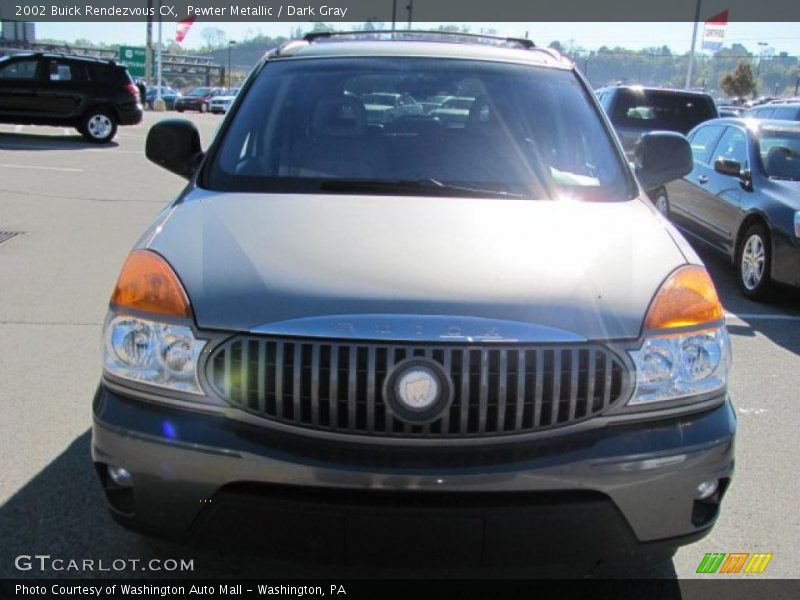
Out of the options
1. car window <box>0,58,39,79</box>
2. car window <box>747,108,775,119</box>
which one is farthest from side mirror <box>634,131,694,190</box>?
car window <box>0,58,39,79</box>

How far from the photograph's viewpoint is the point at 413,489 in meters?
2.13

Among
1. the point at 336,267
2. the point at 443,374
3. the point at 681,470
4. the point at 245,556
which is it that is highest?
the point at 336,267

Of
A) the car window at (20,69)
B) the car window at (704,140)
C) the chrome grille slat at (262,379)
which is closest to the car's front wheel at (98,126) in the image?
the car window at (20,69)

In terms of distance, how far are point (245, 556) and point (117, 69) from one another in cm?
1832

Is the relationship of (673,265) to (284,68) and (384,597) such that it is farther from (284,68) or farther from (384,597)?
(284,68)

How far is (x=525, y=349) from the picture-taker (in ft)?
7.19

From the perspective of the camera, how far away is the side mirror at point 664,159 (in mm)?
3871

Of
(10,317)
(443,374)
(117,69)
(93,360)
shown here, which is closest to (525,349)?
(443,374)

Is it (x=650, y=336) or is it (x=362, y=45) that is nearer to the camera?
(x=650, y=336)

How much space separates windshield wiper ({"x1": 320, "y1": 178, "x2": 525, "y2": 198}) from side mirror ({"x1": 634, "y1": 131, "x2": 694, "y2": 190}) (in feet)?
3.70

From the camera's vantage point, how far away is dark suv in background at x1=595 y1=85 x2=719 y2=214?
1318 centimetres

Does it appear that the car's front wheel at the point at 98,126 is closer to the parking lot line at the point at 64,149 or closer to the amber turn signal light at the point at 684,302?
the parking lot line at the point at 64,149

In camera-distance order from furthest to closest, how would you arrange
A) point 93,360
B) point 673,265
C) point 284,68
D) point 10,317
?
point 10,317 < point 93,360 < point 284,68 < point 673,265

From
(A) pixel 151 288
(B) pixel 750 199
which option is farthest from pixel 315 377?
(B) pixel 750 199
